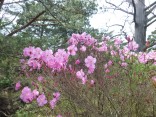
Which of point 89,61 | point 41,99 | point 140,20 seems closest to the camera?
point 41,99

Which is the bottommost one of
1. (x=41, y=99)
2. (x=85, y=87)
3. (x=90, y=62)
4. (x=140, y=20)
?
(x=41, y=99)

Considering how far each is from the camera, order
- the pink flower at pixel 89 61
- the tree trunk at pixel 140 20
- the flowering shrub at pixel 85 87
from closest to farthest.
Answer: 1. the flowering shrub at pixel 85 87
2. the pink flower at pixel 89 61
3. the tree trunk at pixel 140 20

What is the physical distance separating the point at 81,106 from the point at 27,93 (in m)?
0.54

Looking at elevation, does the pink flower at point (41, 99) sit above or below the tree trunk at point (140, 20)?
below

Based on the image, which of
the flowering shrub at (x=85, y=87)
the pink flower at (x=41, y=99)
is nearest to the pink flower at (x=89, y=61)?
the flowering shrub at (x=85, y=87)

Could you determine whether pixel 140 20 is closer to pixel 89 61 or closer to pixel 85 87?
pixel 89 61

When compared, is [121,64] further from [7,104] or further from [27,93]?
[7,104]

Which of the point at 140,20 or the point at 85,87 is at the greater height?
the point at 140,20

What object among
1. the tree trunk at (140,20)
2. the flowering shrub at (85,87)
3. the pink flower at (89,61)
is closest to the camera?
the flowering shrub at (85,87)

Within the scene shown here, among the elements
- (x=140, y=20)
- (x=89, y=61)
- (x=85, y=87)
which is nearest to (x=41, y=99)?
(x=85, y=87)

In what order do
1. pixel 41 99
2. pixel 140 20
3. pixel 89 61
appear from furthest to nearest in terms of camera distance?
1. pixel 140 20
2. pixel 89 61
3. pixel 41 99

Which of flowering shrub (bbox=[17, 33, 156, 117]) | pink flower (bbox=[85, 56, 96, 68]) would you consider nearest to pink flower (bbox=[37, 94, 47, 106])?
flowering shrub (bbox=[17, 33, 156, 117])

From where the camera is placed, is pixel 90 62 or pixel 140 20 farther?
pixel 140 20

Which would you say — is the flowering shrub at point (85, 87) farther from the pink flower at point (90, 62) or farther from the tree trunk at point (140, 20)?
the tree trunk at point (140, 20)
